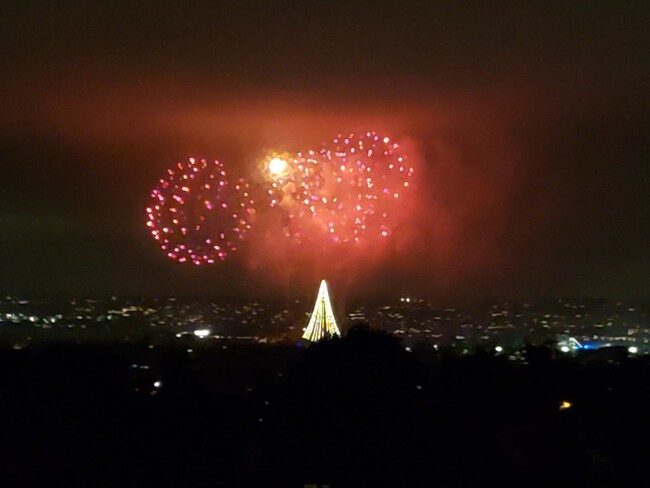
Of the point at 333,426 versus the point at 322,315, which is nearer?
the point at 333,426

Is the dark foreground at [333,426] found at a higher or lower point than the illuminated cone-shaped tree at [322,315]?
lower

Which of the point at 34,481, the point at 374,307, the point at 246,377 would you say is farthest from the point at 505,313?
the point at 34,481

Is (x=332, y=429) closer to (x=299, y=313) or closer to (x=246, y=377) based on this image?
(x=246, y=377)

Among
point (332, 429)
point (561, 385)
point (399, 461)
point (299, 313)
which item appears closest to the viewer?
point (399, 461)

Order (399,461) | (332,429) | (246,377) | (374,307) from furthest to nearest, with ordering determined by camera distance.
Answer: (374,307), (246,377), (332,429), (399,461)

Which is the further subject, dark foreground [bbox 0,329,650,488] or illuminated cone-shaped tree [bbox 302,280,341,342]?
illuminated cone-shaped tree [bbox 302,280,341,342]

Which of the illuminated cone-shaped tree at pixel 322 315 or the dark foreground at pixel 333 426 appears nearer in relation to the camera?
the dark foreground at pixel 333 426

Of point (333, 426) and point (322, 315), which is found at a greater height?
point (322, 315)

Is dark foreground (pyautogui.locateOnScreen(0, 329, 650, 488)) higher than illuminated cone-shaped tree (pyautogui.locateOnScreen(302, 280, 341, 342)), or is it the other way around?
illuminated cone-shaped tree (pyautogui.locateOnScreen(302, 280, 341, 342))
